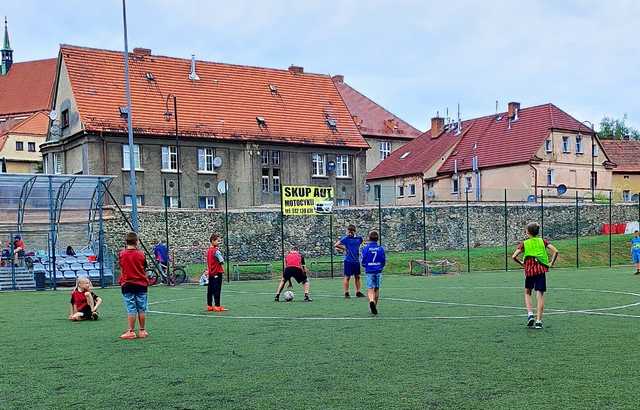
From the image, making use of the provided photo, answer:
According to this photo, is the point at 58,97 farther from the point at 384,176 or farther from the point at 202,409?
the point at 202,409

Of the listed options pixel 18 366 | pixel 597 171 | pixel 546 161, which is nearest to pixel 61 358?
pixel 18 366

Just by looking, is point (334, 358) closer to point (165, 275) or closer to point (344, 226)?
→ point (165, 275)

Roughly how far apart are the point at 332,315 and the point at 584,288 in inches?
394

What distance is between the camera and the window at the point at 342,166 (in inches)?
2237

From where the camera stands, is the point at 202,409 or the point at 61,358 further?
the point at 61,358

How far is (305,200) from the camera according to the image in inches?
1435

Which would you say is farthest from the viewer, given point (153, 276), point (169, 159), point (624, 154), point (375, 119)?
point (624, 154)

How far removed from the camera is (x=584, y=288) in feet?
77.9

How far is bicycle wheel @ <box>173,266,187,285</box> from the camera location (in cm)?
3209

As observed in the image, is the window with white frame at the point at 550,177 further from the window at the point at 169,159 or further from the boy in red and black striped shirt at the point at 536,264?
the boy in red and black striped shirt at the point at 536,264

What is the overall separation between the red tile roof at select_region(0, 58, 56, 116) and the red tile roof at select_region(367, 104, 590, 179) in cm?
4738

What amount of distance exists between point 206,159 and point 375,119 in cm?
3064

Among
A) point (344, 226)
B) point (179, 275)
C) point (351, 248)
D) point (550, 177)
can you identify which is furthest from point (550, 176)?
point (351, 248)

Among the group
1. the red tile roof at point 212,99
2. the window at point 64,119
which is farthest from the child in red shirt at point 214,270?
the window at point 64,119
